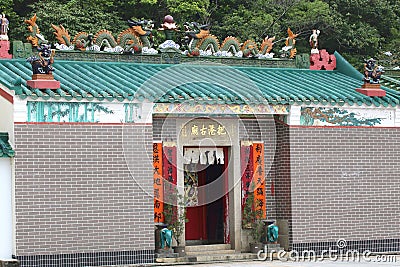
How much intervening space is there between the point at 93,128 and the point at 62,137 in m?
0.52

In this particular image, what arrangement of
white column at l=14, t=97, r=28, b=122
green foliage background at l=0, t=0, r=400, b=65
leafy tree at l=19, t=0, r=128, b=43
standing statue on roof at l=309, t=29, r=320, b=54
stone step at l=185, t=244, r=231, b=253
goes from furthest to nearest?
green foliage background at l=0, t=0, r=400, b=65, leafy tree at l=19, t=0, r=128, b=43, standing statue on roof at l=309, t=29, r=320, b=54, stone step at l=185, t=244, r=231, b=253, white column at l=14, t=97, r=28, b=122

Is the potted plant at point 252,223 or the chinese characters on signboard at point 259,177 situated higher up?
the chinese characters on signboard at point 259,177

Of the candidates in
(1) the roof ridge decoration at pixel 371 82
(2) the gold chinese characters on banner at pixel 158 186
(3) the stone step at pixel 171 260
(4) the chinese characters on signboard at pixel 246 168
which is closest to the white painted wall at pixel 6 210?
(3) the stone step at pixel 171 260

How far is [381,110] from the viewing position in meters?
16.2

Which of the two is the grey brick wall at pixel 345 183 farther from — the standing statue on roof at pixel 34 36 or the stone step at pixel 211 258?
the standing statue on roof at pixel 34 36

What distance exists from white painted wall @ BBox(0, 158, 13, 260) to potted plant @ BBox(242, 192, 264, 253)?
14.2ft

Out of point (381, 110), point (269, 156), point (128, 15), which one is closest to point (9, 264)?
point (269, 156)

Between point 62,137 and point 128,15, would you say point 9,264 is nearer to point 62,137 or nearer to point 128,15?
point 62,137

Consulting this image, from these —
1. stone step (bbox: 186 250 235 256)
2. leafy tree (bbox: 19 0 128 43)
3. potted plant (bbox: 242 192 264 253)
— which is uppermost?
leafy tree (bbox: 19 0 128 43)

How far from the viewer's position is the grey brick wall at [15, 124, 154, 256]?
13477mm

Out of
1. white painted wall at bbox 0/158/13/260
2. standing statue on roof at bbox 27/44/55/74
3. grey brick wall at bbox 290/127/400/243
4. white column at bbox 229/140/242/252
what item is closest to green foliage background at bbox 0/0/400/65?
white column at bbox 229/140/242/252

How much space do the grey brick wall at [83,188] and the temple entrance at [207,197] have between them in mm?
1625

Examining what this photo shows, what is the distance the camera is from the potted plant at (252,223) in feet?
51.4

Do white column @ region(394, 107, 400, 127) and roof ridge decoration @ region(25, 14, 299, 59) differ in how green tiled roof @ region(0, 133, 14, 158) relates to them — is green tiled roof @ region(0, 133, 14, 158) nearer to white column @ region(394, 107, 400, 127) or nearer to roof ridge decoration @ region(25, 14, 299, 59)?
roof ridge decoration @ region(25, 14, 299, 59)
